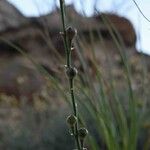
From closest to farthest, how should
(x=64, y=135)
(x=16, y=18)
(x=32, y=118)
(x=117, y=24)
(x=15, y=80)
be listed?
(x=64, y=135) → (x=32, y=118) → (x=15, y=80) → (x=16, y=18) → (x=117, y=24)

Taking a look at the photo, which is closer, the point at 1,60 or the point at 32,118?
the point at 32,118

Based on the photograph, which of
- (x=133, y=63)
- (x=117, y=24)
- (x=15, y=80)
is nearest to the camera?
(x=133, y=63)

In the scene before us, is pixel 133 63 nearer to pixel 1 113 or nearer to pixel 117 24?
pixel 1 113

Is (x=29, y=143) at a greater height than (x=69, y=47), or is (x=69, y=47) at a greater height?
Answer: (x=69, y=47)

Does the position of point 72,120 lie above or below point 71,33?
below

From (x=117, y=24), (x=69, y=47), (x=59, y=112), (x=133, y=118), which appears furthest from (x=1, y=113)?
(x=69, y=47)

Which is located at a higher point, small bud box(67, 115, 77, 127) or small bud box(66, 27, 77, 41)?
small bud box(66, 27, 77, 41)

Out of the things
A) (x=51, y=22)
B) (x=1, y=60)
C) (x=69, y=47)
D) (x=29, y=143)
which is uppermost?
(x=51, y=22)
